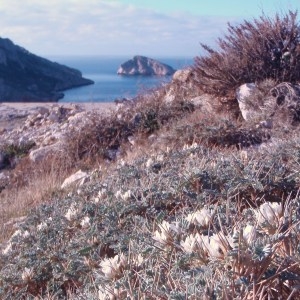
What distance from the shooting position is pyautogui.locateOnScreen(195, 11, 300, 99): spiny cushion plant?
11383 millimetres

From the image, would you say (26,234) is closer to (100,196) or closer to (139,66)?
(100,196)

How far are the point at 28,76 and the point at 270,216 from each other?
3512cm

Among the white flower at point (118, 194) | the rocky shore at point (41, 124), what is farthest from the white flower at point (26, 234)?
the rocky shore at point (41, 124)

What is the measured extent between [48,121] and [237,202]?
10909 millimetres

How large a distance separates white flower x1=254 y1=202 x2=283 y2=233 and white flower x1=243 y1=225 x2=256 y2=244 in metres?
0.20

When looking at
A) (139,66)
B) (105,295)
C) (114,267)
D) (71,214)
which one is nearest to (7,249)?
(71,214)

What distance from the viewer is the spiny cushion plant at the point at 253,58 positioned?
448 inches

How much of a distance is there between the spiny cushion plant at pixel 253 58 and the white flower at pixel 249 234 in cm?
838

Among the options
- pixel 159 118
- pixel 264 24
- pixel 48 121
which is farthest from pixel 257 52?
pixel 48 121

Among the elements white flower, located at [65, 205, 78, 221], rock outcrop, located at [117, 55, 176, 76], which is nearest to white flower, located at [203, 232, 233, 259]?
white flower, located at [65, 205, 78, 221]

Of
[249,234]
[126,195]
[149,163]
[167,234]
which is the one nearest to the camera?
[249,234]

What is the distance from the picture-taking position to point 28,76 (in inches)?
1479

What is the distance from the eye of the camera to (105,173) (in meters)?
8.41

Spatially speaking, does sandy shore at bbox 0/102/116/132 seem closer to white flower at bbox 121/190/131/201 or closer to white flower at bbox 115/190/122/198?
white flower at bbox 115/190/122/198
